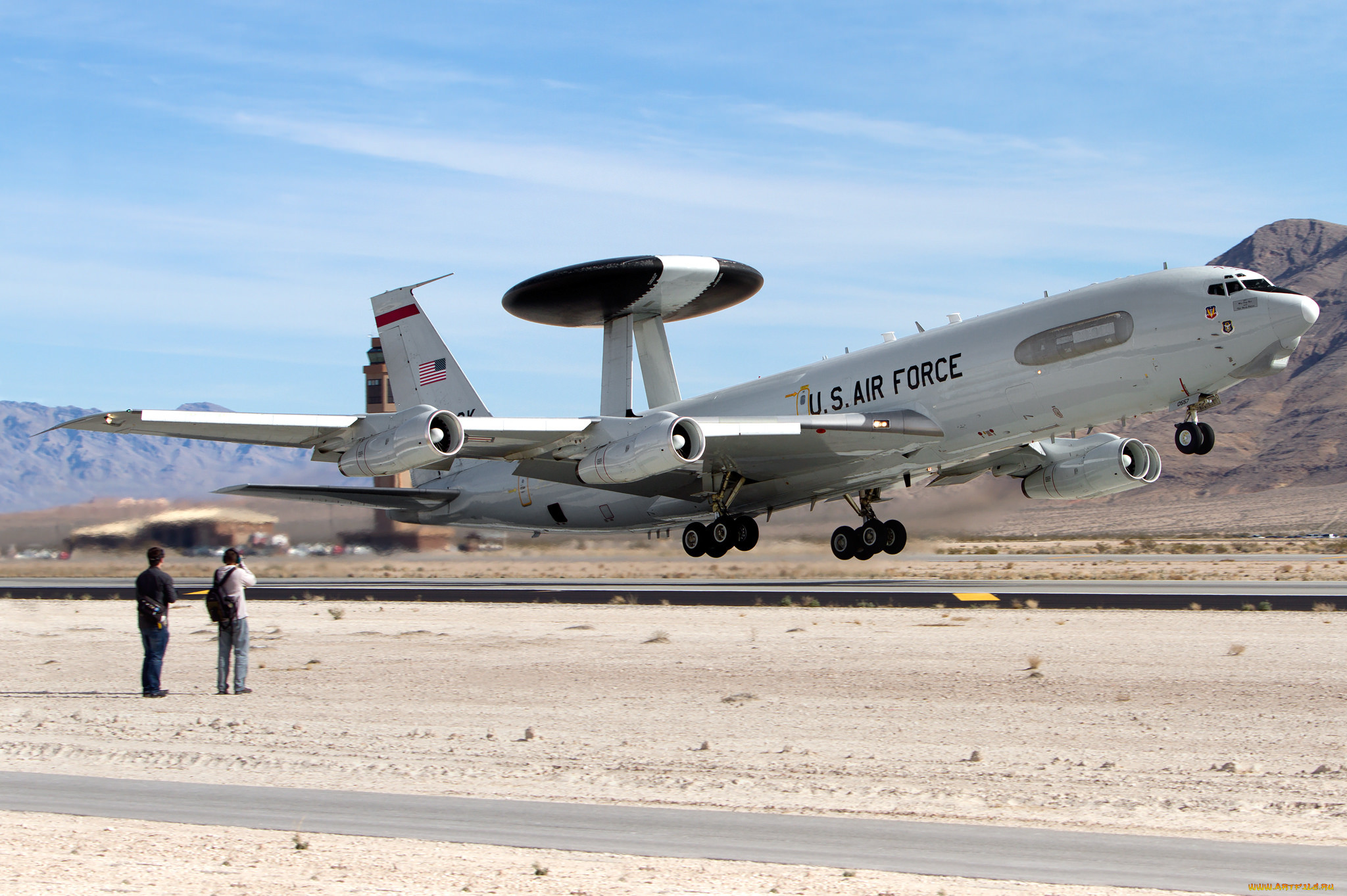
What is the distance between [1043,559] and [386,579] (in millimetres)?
33416

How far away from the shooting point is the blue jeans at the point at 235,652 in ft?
53.6

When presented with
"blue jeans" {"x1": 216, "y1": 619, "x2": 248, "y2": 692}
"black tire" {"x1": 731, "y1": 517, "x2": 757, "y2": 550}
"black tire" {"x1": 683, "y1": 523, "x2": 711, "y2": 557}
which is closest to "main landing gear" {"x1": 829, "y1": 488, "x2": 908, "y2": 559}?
"black tire" {"x1": 731, "y1": 517, "x2": 757, "y2": 550}

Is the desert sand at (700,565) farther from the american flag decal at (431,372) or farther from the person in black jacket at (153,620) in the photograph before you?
the person in black jacket at (153,620)

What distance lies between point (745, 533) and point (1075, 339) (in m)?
12.0

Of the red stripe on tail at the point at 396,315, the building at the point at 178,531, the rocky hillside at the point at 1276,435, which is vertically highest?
the rocky hillside at the point at 1276,435

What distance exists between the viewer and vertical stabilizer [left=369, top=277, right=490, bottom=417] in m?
40.2

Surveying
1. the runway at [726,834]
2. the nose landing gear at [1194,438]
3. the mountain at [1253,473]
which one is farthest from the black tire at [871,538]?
the mountain at [1253,473]

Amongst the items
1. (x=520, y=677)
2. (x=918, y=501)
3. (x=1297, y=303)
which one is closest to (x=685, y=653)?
(x=520, y=677)

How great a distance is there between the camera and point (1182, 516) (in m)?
136

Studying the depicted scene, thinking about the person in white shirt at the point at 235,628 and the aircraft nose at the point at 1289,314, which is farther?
the aircraft nose at the point at 1289,314

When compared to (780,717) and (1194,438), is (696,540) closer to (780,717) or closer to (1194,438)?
(1194,438)

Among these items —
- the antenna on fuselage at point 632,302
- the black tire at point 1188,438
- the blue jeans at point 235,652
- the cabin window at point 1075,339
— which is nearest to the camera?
the blue jeans at point 235,652

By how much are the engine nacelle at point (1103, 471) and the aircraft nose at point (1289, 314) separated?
1046cm

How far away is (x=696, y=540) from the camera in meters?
36.2
